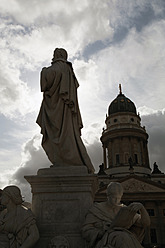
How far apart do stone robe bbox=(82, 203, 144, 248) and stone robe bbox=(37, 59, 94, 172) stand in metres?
1.13

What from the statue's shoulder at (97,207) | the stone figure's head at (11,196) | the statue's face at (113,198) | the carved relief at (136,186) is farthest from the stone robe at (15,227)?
the carved relief at (136,186)

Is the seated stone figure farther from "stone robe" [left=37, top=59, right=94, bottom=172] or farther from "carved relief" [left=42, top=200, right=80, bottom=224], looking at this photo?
"stone robe" [left=37, top=59, right=94, bottom=172]

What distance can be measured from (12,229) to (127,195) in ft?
136

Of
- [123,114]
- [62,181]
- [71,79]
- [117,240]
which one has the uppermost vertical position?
[123,114]

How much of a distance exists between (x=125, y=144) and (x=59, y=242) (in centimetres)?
5005

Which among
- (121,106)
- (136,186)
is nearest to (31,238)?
(136,186)

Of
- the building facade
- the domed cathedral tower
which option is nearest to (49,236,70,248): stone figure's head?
the building facade

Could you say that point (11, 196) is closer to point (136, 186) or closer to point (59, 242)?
point (59, 242)

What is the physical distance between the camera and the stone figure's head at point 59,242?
3.67 m

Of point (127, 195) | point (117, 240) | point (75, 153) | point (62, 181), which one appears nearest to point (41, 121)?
point (75, 153)

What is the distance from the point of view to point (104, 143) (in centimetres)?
5572

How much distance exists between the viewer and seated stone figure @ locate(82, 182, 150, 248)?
10.8 feet

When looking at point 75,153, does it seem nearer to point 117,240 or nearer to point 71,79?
point 71,79

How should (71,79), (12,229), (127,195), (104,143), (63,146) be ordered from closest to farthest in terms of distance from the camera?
(12,229) < (63,146) < (71,79) < (127,195) < (104,143)
